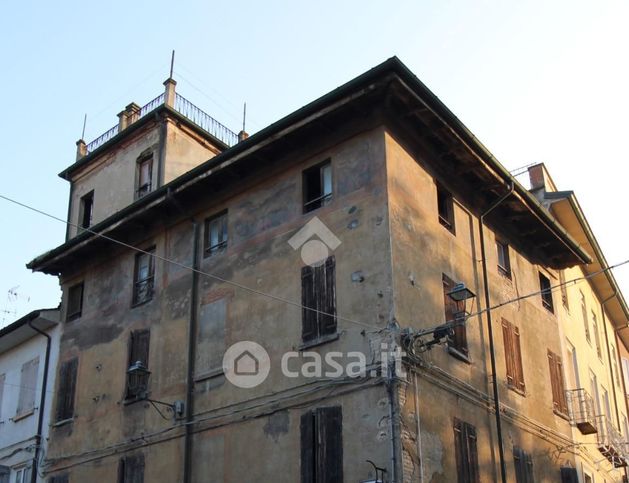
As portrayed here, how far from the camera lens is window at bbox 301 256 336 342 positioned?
16.5 m

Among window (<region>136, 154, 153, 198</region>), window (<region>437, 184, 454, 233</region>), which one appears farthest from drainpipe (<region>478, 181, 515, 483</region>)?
window (<region>136, 154, 153, 198</region>)

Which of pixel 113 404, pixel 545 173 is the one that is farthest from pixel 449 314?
pixel 545 173

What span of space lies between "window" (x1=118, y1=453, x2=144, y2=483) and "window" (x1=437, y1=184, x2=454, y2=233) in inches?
A: 350

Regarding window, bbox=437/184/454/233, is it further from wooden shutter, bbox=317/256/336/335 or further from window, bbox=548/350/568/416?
window, bbox=548/350/568/416

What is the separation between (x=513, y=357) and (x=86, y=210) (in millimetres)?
14255

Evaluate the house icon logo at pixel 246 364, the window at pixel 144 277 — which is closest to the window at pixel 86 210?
the window at pixel 144 277

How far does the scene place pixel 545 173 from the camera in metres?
29.3

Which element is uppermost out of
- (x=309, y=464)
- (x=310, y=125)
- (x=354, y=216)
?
(x=310, y=125)

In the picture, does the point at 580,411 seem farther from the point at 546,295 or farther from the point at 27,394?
the point at 27,394

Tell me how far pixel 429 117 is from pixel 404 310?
4394mm

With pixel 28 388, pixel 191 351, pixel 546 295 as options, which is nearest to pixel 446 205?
pixel 546 295

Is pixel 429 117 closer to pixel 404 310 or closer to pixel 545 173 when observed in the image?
pixel 404 310

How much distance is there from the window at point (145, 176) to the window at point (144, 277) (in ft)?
10.1

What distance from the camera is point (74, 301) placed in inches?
941
